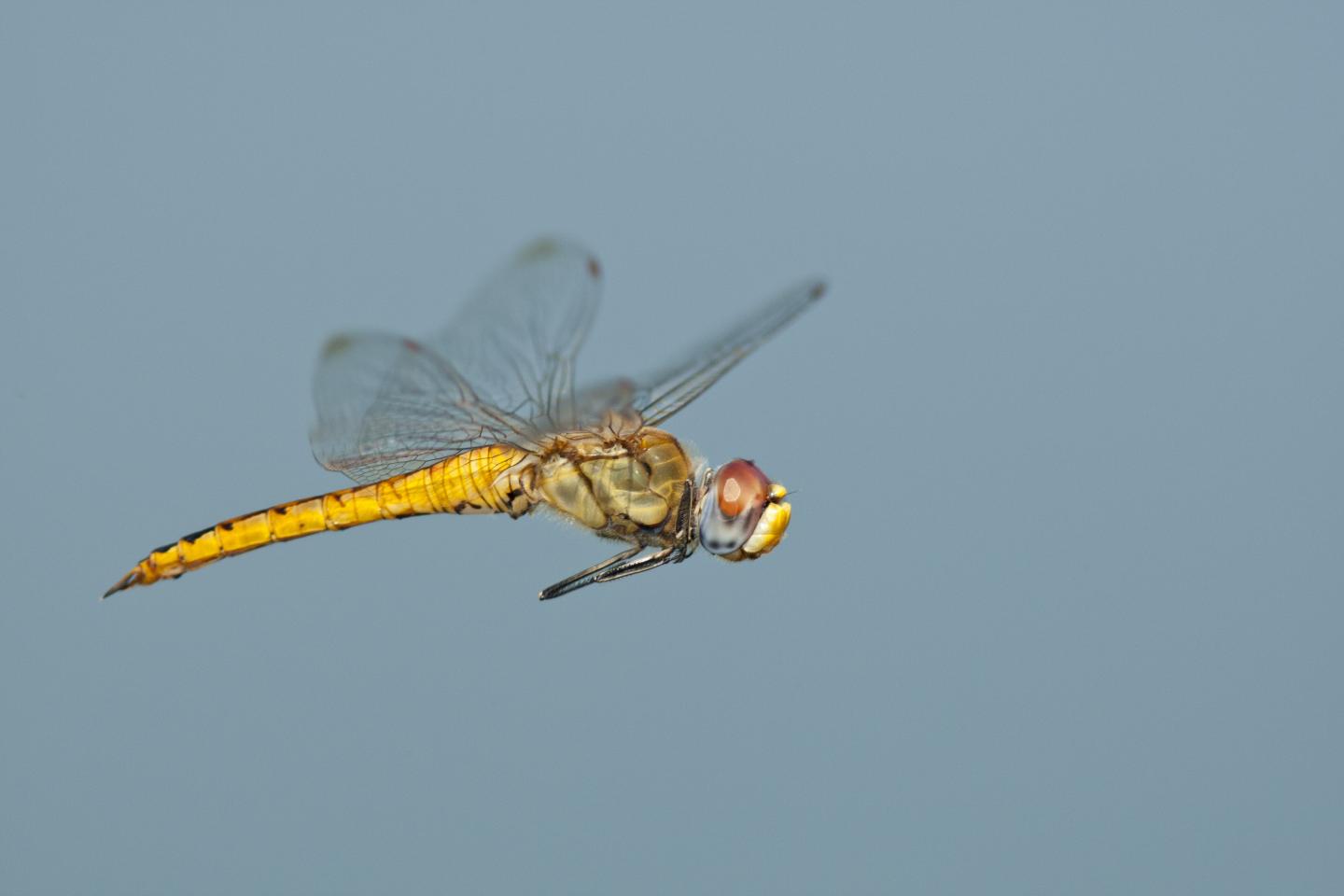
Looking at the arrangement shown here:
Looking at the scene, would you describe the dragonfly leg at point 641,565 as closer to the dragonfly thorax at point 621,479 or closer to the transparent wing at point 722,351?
the dragonfly thorax at point 621,479

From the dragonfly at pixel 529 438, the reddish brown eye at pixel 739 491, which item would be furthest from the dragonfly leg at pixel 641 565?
the reddish brown eye at pixel 739 491

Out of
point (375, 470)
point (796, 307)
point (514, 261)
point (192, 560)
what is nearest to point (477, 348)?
point (514, 261)

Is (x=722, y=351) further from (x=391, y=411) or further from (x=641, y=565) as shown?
(x=391, y=411)

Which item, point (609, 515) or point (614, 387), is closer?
point (614, 387)

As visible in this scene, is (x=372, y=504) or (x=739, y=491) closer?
(x=739, y=491)

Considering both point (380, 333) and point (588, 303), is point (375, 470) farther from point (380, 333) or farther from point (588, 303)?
point (588, 303)

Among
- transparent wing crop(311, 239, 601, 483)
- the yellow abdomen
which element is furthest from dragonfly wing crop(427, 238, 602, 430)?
the yellow abdomen

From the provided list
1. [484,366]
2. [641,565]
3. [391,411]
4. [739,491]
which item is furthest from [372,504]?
[739,491]
